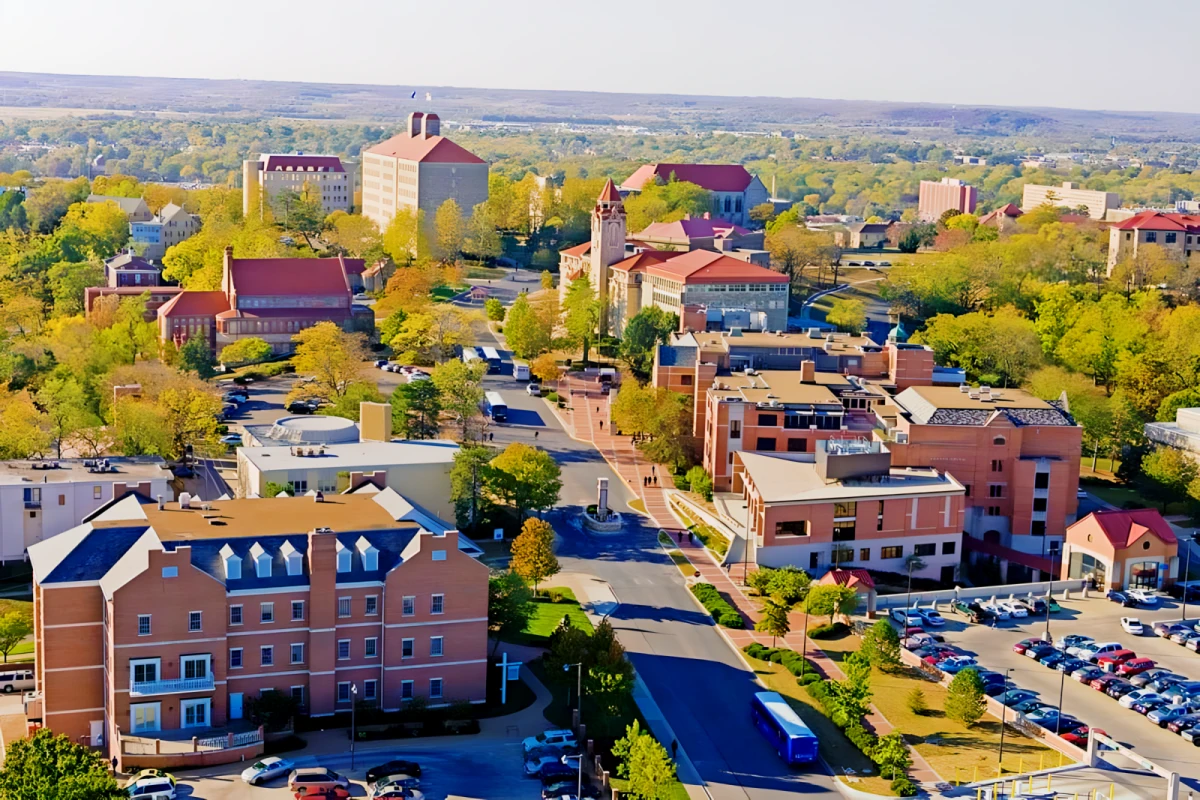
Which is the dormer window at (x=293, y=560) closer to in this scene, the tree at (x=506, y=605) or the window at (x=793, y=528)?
the tree at (x=506, y=605)

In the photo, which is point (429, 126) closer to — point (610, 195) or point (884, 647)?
point (610, 195)

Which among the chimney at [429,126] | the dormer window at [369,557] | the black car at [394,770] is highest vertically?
the chimney at [429,126]

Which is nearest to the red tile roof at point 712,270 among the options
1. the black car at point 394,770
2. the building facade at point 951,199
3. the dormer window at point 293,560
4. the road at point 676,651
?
the road at point 676,651

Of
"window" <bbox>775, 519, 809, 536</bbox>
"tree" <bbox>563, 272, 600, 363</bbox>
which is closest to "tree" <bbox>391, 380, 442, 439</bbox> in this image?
"window" <bbox>775, 519, 809, 536</bbox>

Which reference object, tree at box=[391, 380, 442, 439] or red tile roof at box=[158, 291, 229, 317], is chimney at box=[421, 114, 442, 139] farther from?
tree at box=[391, 380, 442, 439]

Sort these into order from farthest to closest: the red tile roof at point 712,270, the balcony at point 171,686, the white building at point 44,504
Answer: the red tile roof at point 712,270 → the white building at point 44,504 → the balcony at point 171,686

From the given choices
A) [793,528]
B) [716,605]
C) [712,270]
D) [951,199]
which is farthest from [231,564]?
[951,199]
